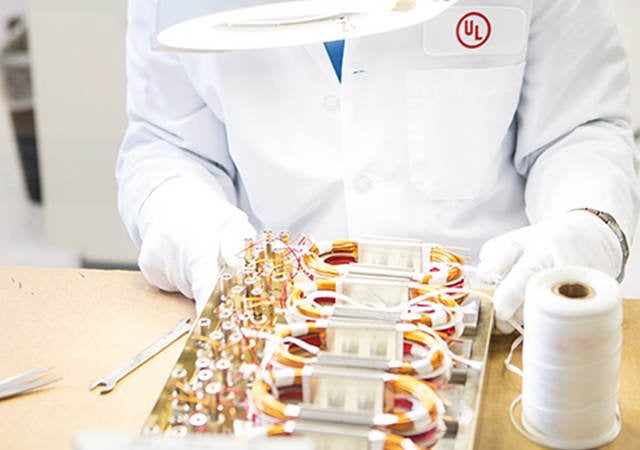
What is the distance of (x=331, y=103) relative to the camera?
153 cm

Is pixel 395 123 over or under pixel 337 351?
over

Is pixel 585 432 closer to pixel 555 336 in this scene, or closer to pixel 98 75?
pixel 555 336

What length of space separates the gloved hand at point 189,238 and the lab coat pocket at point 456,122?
32cm

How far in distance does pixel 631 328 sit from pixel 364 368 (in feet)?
1.46

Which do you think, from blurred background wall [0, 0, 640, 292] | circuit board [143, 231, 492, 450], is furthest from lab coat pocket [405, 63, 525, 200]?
blurred background wall [0, 0, 640, 292]

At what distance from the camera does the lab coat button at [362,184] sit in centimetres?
153

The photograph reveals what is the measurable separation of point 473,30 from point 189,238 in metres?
0.56

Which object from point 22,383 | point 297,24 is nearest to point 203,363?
point 22,383

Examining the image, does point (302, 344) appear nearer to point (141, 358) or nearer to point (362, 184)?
point (141, 358)

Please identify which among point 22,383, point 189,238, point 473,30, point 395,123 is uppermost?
point 473,30

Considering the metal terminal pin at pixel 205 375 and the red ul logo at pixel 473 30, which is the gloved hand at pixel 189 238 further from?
the red ul logo at pixel 473 30

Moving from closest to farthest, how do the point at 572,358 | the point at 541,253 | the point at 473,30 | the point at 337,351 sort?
the point at 572,358 < the point at 337,351 < the point at 541,253 < the point at 473,30

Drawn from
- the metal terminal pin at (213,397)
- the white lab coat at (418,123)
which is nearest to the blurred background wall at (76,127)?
the white lab coat at (418,123)

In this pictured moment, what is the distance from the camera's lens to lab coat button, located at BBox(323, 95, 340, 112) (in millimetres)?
1524
